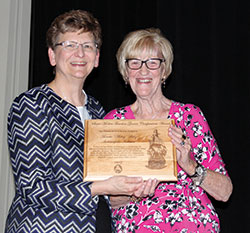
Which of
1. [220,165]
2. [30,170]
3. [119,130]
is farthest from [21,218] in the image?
[220,165]

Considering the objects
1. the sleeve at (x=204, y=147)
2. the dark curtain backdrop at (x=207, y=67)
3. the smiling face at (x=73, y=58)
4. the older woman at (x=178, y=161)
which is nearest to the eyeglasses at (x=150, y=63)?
the older woman at (x=178, y=161)

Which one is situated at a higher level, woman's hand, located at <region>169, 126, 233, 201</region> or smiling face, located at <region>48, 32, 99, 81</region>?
smiling face, located at <region>48, 32, 99, 81</region>

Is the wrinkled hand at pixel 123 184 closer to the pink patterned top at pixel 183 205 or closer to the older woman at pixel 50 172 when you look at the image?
the older woman at pixel 50 172

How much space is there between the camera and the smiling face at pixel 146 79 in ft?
5.97

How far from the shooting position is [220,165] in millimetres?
1698

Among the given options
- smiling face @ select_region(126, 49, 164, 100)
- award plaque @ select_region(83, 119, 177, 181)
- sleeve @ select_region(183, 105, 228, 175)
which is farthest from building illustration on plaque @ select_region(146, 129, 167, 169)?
smiling face @ select_region(126, 49, 164, 100)

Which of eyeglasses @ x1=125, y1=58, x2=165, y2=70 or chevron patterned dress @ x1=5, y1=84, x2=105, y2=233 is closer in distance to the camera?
chevron patterned dress @ x1=5, y1=84, x2=105, y2=233

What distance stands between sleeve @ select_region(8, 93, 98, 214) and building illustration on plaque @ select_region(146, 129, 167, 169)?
0.27 meters

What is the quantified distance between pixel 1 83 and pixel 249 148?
186 centimetres

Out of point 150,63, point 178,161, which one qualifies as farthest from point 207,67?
point 178,161

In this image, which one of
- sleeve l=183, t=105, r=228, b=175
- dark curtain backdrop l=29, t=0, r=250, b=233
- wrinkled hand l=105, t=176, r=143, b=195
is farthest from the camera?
dark curtain backdrop l=29, t=0, r=250, b=233

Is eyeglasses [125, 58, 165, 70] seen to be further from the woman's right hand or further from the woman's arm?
the woman's right hand

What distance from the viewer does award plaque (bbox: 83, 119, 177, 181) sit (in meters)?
1.48

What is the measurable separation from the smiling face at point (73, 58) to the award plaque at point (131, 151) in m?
0.42
